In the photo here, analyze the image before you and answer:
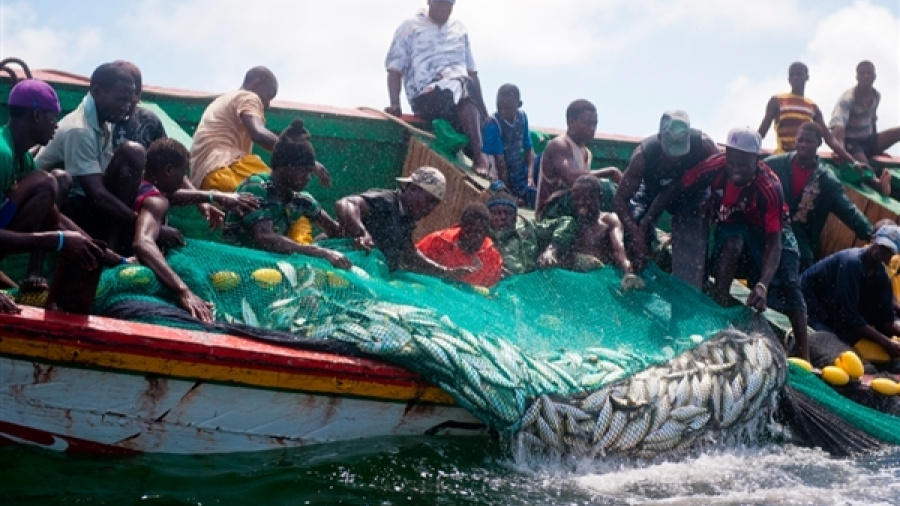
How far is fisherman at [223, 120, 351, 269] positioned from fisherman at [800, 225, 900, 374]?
154 inches

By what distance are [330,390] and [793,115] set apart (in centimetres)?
714

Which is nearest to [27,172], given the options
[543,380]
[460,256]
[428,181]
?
[428,181]

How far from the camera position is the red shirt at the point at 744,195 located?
7707mm

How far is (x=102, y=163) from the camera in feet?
21.3

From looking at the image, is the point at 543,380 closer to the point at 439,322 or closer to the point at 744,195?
the point at 439,322

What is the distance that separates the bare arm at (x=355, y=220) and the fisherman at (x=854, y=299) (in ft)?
11.4

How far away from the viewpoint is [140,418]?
5.29 m

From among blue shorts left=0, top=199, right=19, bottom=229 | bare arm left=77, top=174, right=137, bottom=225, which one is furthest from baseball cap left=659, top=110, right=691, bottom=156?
blue shorts left=0, top=199, right=19, bottom=229

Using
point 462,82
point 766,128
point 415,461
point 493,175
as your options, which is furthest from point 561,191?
point 766,128

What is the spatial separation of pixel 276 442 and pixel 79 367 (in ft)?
3.52

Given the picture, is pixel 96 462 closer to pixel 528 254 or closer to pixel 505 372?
pixel 505 372

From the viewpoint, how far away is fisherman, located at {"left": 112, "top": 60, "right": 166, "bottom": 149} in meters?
6.69

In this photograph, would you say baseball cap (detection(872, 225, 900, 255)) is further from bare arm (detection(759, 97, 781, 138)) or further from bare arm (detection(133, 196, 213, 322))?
bare arm (detection(133, 196, 213, 322))

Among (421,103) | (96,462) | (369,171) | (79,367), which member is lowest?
(96,462)
